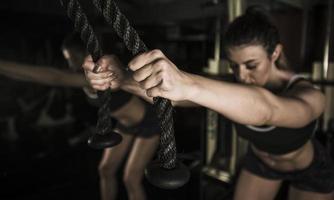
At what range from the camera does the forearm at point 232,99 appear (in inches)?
20.7

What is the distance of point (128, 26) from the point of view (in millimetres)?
459

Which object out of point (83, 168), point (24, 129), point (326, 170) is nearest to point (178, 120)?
point (83, 168)

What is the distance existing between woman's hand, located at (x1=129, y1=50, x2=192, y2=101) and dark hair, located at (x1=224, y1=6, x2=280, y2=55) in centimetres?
51

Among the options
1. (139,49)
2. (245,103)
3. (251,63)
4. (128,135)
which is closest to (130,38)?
(139,49)

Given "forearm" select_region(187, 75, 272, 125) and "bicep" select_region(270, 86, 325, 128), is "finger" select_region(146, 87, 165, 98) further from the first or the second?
"bicep" select_region(270, 86, 325, 128)

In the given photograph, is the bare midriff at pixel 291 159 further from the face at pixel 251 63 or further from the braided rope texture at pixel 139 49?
the braided rope texture at pixel 139 49

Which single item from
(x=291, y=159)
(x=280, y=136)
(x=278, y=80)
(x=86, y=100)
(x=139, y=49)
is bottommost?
(x=86, y=100)

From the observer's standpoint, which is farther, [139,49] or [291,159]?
[291,159]

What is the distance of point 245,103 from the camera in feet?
1.88

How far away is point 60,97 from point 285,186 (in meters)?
3.22

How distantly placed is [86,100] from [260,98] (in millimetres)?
3422

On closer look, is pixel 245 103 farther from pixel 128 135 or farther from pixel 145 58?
pixel 128 135

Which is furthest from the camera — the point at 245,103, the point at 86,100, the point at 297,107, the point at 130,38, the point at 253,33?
the point at 86,100

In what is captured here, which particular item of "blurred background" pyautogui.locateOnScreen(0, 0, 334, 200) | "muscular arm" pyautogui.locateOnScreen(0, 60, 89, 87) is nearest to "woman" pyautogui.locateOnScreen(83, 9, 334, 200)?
"muscular arm" pyautogui.locateOnScreen(0, 60, 89, 87)
